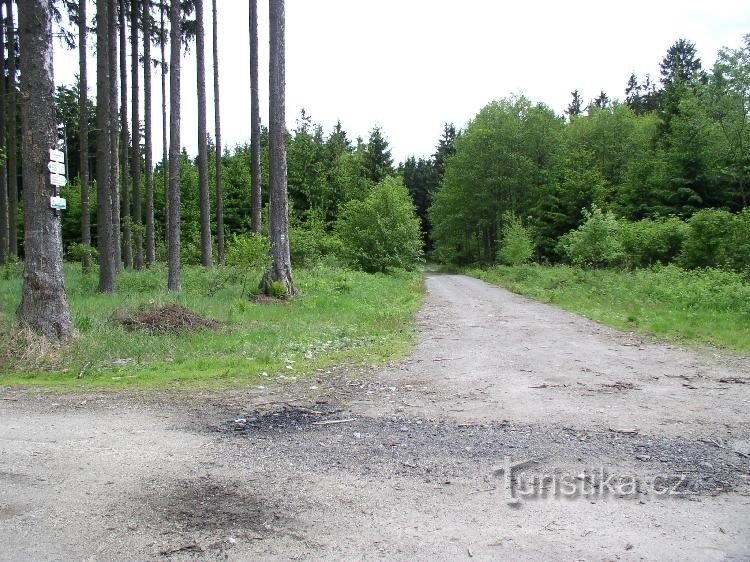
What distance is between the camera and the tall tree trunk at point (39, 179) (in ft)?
28.8

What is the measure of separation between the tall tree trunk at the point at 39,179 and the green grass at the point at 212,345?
612 mm

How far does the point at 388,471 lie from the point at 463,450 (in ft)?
2.58

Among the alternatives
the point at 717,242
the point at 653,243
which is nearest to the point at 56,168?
the point at 717,242

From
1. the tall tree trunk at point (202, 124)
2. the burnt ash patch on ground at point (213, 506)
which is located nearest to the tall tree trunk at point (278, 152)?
the tall tree trunk at point (202, 124)

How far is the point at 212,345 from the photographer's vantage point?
932cm

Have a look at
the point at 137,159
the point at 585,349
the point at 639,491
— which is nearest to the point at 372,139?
the point at 137,159

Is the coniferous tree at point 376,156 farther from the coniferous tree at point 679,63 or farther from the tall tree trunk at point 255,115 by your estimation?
the tall tree trunk at point 255,115

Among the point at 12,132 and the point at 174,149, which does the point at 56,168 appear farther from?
the point at 12,132

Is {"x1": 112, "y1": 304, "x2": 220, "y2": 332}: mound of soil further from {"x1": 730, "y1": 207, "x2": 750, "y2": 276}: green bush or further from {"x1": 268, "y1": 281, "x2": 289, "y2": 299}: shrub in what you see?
{"x1": 730, "y1": 207, "x2": 750, "y2": 276}: green bush

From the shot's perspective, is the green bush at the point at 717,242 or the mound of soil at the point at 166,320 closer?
the mound of soil at the point at 166,320

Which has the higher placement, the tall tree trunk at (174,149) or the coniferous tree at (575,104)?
the coniferous tree at (575,104)

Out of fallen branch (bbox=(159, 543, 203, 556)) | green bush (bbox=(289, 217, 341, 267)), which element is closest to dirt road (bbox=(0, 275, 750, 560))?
fallen branch (bbox=(159, 543, 203, 556))

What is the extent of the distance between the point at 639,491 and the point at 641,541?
0.73 meters

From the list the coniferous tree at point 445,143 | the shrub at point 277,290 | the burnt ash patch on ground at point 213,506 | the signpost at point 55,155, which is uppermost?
the coniferous tree at point 445,143
